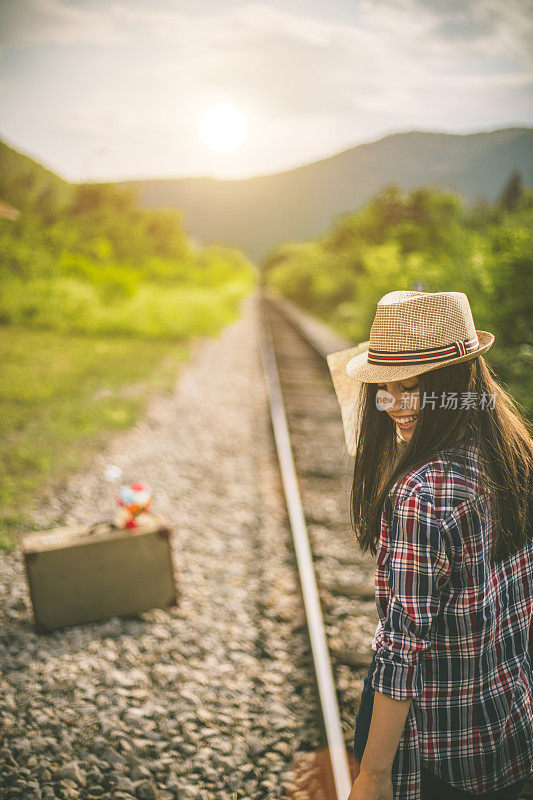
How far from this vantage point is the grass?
5234mm

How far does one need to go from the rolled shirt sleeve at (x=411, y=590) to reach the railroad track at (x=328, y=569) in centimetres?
138

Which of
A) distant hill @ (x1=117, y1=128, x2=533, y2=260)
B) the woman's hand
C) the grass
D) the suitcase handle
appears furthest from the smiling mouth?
distant hill @ (x1=117, y1=128, x2=533, y2=260)

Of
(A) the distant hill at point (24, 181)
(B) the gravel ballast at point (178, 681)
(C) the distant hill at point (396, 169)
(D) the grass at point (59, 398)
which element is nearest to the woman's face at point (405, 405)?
(B) the gravel ballast at point (178, 681)

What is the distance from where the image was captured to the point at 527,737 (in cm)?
133

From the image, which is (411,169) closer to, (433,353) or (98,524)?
(98,524)

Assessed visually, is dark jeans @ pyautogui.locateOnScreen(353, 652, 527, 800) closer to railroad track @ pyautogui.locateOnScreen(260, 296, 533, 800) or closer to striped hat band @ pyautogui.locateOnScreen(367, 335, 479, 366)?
striped hat band @ pyautogui.locateOnScreen(367, 335, 479, 366)

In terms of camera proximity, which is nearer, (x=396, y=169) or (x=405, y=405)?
(x=405, y=405)

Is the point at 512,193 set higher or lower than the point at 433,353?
higher

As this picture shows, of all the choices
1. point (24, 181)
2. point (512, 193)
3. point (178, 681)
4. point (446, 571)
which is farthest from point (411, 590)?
point (24, 181)

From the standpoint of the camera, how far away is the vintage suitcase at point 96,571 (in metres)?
3.02

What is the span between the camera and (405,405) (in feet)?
4.23

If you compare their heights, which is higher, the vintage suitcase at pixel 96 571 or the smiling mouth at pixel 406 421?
the smiling mouth at pixel 406 421

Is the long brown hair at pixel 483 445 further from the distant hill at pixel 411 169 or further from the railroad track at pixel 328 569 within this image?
the distant hill at pixel 411 169

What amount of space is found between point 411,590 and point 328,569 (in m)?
2.94
